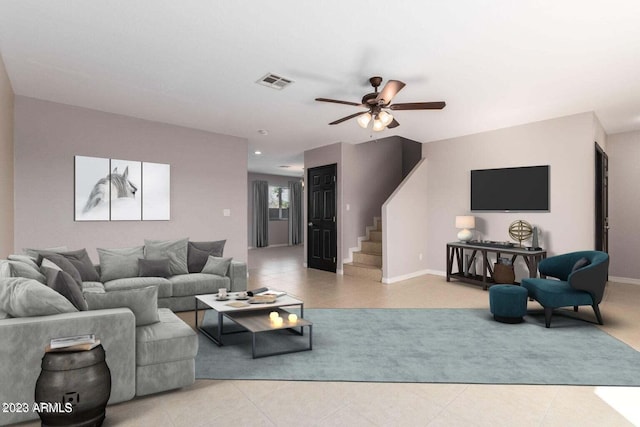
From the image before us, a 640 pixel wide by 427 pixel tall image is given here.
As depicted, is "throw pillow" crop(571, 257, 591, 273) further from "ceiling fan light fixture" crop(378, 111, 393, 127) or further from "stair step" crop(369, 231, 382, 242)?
"stair step" crop(369, 231, 382, 242)

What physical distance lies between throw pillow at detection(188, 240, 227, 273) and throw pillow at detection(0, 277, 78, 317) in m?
2.72

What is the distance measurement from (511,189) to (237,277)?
184 inches

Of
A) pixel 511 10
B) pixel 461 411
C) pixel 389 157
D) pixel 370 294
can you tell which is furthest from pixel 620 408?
pixel 389 157

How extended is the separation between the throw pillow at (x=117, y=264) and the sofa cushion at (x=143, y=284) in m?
0.13

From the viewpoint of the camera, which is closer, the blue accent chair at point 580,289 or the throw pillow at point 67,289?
the throw pillow at point 67,289

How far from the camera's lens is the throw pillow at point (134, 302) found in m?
2.34

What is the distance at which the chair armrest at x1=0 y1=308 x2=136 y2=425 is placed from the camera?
197cm

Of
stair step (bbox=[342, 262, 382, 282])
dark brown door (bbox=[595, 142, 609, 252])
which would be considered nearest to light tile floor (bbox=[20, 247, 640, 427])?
dark brown door (bbox=[595, 142, 609, 252])

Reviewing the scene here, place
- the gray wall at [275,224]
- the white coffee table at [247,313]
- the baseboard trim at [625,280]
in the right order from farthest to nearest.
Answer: the gray wall at [275,224] → the baseboard trim at [625,280] → the white coffee table at [247,313]

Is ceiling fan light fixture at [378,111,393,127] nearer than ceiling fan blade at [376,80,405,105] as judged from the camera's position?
No

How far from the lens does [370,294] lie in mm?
5531

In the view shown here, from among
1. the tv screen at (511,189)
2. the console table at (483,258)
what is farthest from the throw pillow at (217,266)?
the tv screen at (511,189)

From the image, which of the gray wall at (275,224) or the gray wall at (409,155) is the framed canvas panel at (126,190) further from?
the gray wall at (275,224)

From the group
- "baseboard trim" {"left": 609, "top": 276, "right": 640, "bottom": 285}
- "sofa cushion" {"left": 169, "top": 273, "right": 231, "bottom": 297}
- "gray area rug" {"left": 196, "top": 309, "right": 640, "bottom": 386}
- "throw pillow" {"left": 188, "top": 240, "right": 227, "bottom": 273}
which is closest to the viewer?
"gray area rug" {"left": 196, "top": 309, "right": 640, "bottom": 386}
